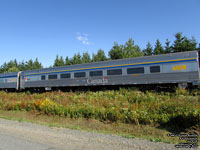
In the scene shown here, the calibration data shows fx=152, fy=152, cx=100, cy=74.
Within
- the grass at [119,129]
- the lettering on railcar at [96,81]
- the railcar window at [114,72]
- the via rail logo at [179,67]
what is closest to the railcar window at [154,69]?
the via rail logo at [179,67]

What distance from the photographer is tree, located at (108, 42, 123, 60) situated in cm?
3995

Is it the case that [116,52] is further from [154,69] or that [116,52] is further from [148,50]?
[154,69]

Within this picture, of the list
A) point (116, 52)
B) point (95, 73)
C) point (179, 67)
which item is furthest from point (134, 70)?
point (116, 52)

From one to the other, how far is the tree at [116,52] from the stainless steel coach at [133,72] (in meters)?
22.9

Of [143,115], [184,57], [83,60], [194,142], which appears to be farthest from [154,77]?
[83,60]

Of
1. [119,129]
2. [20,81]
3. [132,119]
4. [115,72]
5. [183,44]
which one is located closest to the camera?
[119,129]

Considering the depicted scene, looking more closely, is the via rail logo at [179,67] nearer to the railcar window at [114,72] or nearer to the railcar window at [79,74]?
the railcar window at [114,72]

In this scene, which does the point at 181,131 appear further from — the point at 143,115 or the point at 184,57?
the point at 184,57

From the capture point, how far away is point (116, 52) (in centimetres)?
4053

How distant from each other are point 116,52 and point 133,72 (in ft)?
86.2

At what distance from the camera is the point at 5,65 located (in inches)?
2694

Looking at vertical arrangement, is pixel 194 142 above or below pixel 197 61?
below

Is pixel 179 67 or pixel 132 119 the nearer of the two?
pixel 132 119

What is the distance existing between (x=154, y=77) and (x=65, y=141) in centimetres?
1097
